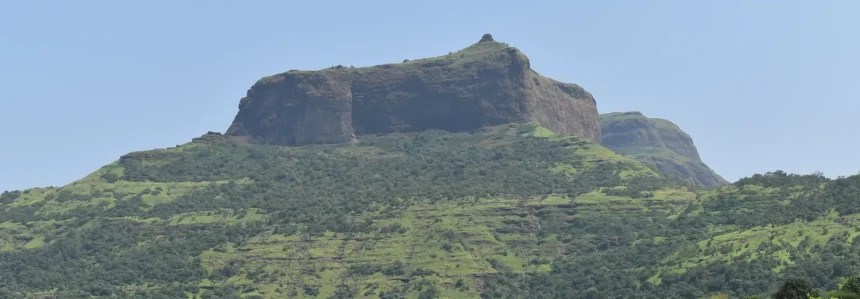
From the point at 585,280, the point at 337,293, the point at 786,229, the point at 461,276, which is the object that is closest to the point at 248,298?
the point at 337,293

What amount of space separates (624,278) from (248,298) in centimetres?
4778

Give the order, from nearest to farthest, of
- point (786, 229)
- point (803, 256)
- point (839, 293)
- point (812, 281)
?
point (839, 293) → point (812, 281) → point (803, 256) → point (786, 229)

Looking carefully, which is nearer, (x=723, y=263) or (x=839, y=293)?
(x=839, y=293)

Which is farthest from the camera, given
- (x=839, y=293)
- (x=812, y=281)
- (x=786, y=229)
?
(x=786, y=229)

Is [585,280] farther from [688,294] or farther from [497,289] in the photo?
[688,294]

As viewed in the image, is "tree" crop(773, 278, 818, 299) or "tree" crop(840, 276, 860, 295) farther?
"tree" crop(773, 278, 818, 299)

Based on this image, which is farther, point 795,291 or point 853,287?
point 795,291

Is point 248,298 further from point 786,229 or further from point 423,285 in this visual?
point 786,229

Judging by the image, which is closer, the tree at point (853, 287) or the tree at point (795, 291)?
the tree at point (853, 287)

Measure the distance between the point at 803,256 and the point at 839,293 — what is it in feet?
248

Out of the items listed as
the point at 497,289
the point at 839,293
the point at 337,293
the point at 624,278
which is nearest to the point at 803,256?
the point at 624,278

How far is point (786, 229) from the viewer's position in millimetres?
188625

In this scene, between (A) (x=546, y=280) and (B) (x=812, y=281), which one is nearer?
(B) (x=812, y=281)

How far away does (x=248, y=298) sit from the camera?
194 metres
